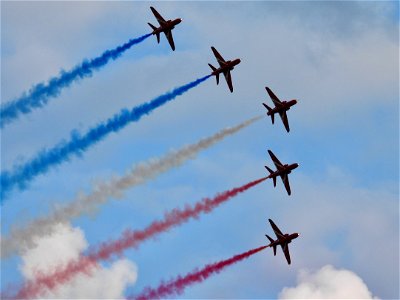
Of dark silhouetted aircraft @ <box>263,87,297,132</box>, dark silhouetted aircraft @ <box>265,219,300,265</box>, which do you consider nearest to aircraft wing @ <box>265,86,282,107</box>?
dark silhouetted aircraft @ <box>263,87,297,132</box>

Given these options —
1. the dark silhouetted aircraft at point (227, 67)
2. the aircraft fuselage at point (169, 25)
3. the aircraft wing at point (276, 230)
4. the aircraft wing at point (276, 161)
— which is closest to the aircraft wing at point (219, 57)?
the dark silhouetted aircraft at point (227, 67)

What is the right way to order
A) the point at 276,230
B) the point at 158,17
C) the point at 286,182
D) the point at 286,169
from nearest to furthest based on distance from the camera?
1. the point at 158,17
2. the point at 276,230
3. the point at 286,169
4. the point at 286,182

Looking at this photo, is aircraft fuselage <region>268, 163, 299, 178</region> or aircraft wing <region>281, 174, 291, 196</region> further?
aircraft wing <region>281, 174, 291, 196</region>

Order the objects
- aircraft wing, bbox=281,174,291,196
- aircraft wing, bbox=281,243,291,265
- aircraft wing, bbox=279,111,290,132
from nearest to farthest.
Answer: aircraft wing, bbox=281,243,291,265 → aircraft wing, bbox=281,174,291,196 → aircraft wing, bbox=279,111,290,132

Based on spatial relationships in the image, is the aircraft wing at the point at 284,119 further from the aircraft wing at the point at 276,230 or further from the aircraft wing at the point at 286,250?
the aircraft wing at the point at 286,250

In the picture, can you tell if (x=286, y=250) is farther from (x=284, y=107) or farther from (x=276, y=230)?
(x=284, y=107)

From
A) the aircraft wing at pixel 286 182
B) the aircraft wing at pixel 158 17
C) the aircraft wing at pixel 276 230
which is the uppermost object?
the aircraft wing at pixel 158 17

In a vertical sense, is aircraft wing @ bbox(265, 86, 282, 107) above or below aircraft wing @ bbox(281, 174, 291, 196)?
above

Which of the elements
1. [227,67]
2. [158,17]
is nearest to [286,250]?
[227,67]

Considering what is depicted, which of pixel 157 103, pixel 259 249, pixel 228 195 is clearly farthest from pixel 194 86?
pixel 259 249

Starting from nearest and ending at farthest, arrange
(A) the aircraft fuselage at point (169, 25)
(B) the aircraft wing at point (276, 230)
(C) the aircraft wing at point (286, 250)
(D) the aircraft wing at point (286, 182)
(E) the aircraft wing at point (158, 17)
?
(A) the aircraft fuselage at point (169, 25) < (E) the aircraft wing at point (158, 17) < (B) the aircraft wing at point (276, 230) < (C) the aircraft wing at point (286, 250) < (D) the aircraft wing at point (286, 182)

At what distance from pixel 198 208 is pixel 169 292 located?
11864mm

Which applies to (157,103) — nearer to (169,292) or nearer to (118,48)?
(118,48)

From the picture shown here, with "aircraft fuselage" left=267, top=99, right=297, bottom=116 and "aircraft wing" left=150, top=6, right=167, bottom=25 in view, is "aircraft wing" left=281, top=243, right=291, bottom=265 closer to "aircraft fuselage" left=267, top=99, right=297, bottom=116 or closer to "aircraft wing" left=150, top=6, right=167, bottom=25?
"aircraft fuselage" left=267, top=99, right=297, bottom=116
